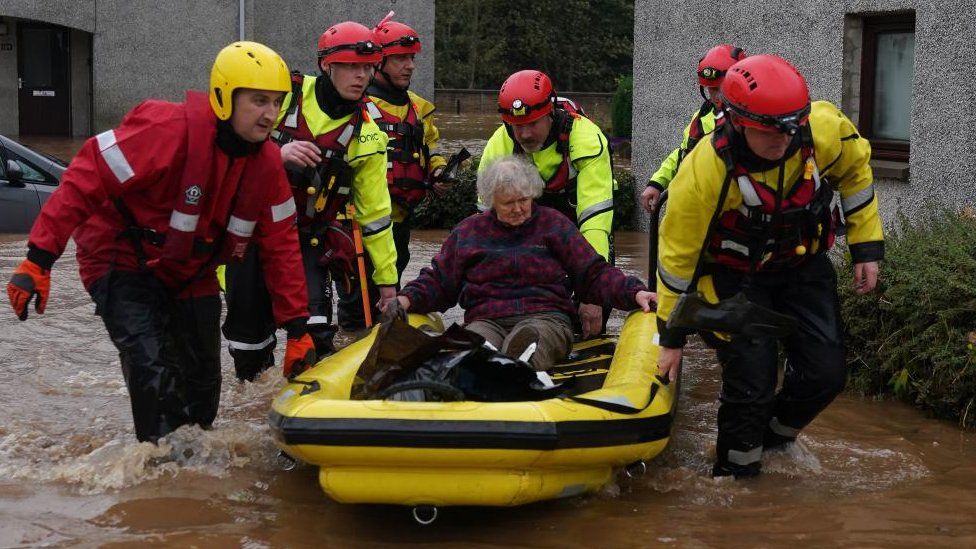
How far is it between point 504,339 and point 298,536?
147 cm

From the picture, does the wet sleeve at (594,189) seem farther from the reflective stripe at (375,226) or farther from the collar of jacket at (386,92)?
the collar of jacket at (386,92)

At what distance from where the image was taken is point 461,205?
572 inches

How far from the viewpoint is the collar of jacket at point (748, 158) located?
4.83 metres

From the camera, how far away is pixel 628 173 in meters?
14.9

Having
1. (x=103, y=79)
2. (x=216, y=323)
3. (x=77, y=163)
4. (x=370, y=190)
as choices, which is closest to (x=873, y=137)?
(x=370, y=190)

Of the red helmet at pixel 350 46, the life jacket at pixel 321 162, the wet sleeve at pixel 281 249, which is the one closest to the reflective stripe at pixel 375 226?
the life jacket at pixel 321 162

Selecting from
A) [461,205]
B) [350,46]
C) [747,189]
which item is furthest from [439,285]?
[461,205]

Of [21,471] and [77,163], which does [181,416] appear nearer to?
[21,471]

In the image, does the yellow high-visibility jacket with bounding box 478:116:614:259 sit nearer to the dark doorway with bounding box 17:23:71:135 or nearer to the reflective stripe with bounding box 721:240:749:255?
the reflective stripe with bounding box 721:240:749:255

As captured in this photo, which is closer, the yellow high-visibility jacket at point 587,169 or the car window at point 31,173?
the yellow high-visibility jacket at point 587,169

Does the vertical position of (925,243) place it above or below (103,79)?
below

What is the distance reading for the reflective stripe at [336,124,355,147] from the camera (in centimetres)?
670

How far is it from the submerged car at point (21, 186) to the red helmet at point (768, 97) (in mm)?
9569

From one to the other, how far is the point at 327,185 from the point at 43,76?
66.7 feet
